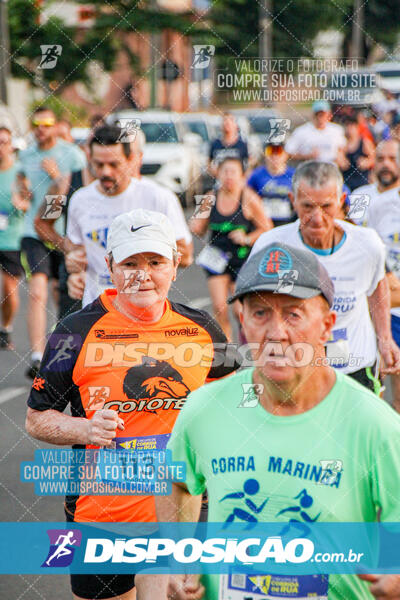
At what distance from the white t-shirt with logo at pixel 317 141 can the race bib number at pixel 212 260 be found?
16.4 feet

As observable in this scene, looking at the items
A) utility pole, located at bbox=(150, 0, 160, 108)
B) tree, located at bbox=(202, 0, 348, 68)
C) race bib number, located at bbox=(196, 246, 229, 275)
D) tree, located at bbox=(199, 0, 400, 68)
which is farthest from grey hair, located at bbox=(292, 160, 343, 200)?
tree, located at bbox=(202, 0, 348, 68)

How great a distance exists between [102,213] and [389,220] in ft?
7.36

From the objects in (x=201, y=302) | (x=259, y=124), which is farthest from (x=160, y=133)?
(x=201, y=302)

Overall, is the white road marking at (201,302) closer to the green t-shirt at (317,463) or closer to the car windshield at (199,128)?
the green t-shirt at (317,463)

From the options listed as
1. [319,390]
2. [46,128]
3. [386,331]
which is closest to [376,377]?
[386,331]

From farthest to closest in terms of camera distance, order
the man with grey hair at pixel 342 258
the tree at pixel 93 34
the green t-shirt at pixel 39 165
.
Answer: the tree at pixel 93 34 → the green t-shirt at pixel 39 165 → the man with grey hair at pixel 342 258

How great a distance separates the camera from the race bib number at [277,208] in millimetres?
11211

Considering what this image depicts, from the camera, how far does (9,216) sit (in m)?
10.2

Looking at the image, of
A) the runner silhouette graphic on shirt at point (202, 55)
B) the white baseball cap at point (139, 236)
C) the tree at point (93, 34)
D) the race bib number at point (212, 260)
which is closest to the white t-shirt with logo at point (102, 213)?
the runner silhouette graphic on shirt at point (202, 55)

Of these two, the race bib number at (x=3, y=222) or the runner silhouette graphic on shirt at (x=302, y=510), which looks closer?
the runner silhouette graphic on shirt at (x=302, y=510)

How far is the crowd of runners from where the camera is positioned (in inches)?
114

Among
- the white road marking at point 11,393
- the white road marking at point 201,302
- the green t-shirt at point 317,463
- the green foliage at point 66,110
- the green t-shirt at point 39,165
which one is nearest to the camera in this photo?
the green t-shirt at point 317,463

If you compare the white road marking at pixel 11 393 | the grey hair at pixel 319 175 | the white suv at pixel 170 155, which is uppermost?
the white suv at pixel 170 155

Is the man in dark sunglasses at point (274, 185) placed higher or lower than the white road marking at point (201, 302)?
higher
